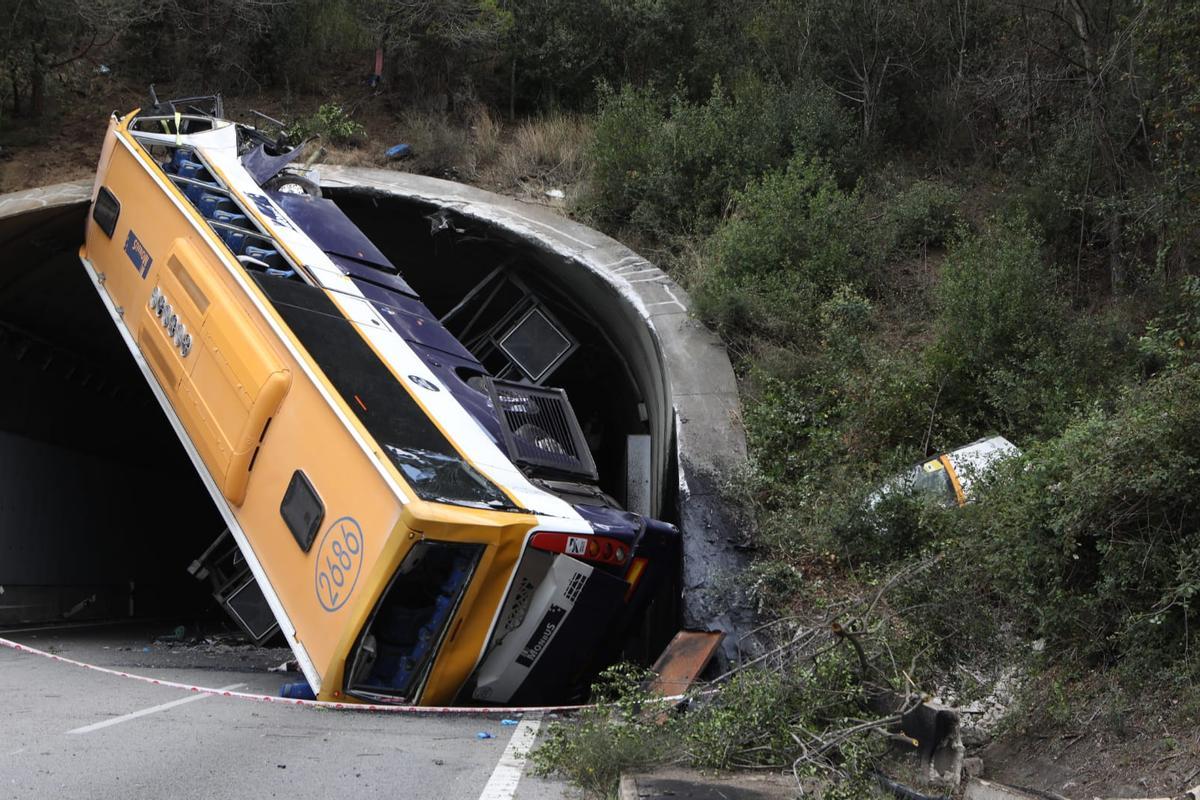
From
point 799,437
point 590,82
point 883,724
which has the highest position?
point 590,82

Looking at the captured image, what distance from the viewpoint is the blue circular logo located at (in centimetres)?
657

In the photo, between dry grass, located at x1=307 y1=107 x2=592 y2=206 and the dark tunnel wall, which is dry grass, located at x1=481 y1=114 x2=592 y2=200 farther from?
the dark tunnel wall

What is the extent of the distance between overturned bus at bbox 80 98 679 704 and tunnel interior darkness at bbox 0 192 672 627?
14.3 ft

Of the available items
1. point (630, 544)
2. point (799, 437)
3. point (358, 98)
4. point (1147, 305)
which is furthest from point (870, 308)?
point (358, 98)

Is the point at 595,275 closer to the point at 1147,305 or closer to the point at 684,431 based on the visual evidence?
the point at 684,431

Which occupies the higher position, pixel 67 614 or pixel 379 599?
pixel 379 599

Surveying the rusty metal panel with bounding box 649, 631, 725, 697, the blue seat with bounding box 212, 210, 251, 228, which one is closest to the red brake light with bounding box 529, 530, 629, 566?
the rusty metal panel with bounding box 649, 631, 725, 697

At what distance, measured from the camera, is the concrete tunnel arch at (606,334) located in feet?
31.4

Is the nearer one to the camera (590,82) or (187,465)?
A: (590,82)

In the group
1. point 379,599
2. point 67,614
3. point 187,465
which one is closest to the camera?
point 379,599

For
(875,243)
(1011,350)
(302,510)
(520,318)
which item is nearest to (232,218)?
(520,318)

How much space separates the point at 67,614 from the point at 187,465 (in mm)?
5653

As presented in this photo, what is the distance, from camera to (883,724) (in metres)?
5.45

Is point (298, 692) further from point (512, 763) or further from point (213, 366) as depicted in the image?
point (512, 763)
